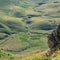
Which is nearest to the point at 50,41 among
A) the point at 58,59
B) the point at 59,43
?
the point at 59,43

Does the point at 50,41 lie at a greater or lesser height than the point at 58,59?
lesser

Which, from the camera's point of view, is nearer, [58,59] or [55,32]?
[58,59]

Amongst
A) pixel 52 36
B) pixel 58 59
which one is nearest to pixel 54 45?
pixel 52 36

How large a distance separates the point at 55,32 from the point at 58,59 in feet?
72.1

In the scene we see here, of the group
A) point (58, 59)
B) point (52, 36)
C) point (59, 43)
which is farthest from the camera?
point (52, 36)

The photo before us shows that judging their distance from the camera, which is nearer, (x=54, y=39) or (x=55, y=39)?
(x=55, y=39)

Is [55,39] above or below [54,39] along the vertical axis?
above

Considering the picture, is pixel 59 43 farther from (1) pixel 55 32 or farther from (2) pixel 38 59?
(2) pixel 38 59

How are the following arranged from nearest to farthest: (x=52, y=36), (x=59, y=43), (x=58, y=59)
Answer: (x=58, y=59) → (x=59, y=43) → (x=52, y=36)

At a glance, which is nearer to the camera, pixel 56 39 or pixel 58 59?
pixel 58 59

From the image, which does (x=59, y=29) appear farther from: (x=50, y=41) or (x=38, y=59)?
(x=38, y=59)

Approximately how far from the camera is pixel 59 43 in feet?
144

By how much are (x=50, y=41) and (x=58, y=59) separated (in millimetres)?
25478

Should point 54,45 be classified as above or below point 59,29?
below
